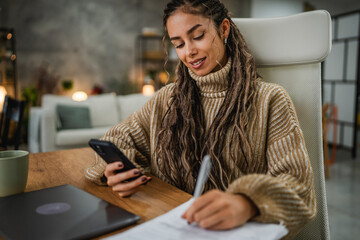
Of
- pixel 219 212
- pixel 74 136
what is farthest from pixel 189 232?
pixel 74 136

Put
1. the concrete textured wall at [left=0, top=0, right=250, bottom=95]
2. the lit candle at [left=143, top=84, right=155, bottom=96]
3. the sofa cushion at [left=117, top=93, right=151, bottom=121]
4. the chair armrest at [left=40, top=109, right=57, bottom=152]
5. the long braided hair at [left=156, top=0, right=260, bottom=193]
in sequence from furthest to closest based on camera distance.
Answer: the lit candle at [left=143, top=84, right=155, bottom=96] → the concrete textured wall at [left=0, top=0, right=250, bottom=95] → the sofa cushion at [left=117, top=93, right=151, bottom=121] → the chair armrest at [left=40, top=109, right=57, bottom=152] → the long braided hair at [left=156, top=0, right=260, bottom=193]

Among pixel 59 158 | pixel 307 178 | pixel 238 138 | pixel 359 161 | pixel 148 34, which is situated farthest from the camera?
pixel 148 34

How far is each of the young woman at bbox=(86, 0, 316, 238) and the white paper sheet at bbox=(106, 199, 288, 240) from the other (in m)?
0.12

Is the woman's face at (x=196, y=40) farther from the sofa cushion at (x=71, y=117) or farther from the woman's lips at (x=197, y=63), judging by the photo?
the sofa cushion at (x=71, y=117)

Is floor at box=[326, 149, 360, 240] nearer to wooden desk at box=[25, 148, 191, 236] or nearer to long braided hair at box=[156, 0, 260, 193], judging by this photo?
long braided hair at box=[156, 0, 260, 193]

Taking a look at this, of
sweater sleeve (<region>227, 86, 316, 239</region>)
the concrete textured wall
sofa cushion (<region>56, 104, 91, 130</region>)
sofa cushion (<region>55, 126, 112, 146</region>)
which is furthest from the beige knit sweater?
the concrete textured wall

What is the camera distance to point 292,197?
0.61 m

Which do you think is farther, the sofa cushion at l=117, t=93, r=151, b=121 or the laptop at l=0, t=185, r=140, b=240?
the sofa cushion at l=117, t=93, r=151, b=121

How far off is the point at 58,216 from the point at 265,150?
1.87 ft

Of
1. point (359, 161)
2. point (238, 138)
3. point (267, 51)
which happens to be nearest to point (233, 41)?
point (267, 51)

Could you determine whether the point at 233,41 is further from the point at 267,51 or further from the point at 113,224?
Result: the point at 113,224

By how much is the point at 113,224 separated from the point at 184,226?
130 mm

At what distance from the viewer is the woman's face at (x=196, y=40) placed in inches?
36.2

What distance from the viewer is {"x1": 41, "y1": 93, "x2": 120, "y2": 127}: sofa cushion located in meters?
4.15
